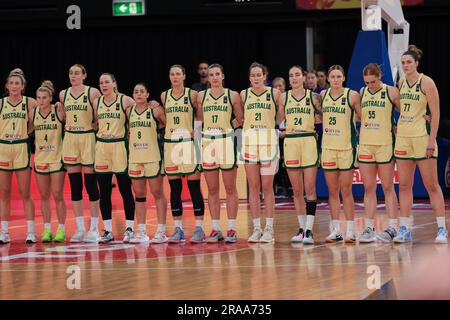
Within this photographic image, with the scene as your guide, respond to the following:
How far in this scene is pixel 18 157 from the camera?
9766mm

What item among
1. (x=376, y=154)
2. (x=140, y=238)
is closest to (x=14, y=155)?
(x=140, y=238)

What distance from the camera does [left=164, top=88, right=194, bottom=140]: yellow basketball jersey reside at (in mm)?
9422

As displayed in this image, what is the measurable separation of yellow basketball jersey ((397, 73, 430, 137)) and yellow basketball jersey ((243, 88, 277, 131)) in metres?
1.31

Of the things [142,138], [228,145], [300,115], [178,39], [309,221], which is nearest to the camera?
[300,115]

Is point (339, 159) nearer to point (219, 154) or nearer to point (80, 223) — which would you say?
point (219, 154)

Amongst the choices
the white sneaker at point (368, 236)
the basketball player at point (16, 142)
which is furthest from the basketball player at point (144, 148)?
the white sneaker at point (368, 236)

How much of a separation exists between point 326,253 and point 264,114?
161cm

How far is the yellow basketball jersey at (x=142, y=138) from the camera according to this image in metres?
9.46

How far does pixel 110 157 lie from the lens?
955 centimetres

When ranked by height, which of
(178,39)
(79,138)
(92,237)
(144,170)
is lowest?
(92,237)

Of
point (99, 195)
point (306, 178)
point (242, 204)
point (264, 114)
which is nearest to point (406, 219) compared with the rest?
point (306, 178)

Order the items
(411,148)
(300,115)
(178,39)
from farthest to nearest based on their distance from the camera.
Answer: (178,39), (300,115), (411,148)

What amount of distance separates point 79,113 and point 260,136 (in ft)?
6.27
